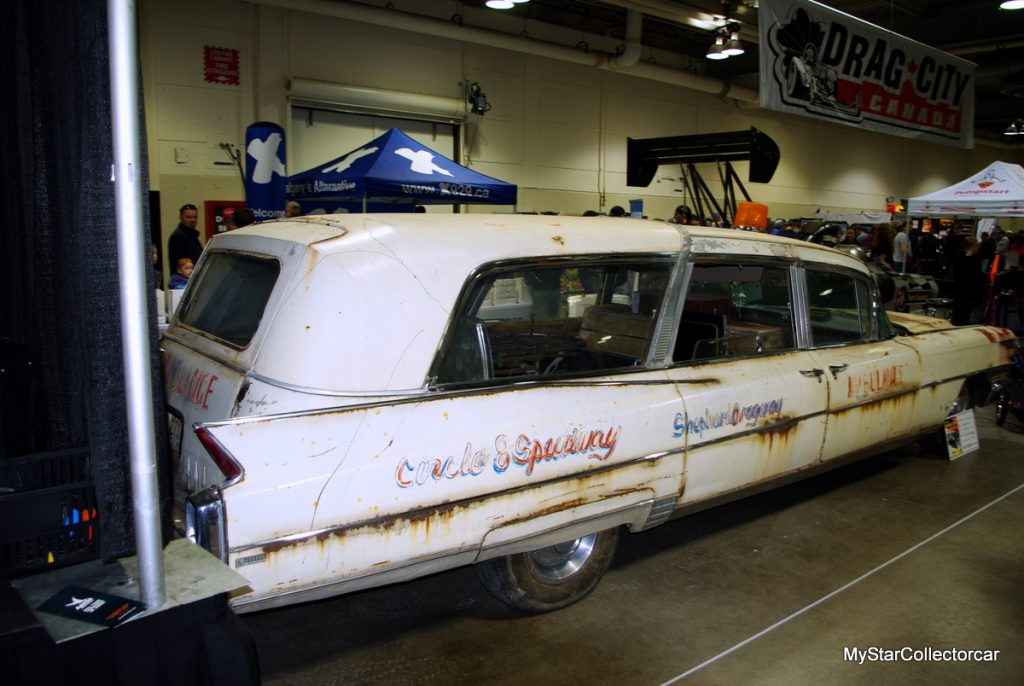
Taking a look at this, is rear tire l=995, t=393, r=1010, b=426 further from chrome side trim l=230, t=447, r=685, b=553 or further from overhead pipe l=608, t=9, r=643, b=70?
overhead pipe l=608, t=9, r=643, b=70

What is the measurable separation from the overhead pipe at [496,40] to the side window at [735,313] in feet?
29.4

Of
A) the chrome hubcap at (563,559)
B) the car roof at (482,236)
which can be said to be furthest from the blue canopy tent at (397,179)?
the chrome hubcap at (563,559)

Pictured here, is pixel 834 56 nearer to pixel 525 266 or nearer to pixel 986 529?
pixel 986 529

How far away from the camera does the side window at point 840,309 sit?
435cm

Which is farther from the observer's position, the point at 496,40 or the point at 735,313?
the point at 496,40

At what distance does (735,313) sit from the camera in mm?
4410

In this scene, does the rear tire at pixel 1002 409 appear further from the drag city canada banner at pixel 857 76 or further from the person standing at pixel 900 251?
the person standing at pixel 900 251

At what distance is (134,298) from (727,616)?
9.23ft

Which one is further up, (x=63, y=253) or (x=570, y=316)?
(x=63, y=253)

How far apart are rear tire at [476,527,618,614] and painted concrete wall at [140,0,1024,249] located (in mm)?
9311

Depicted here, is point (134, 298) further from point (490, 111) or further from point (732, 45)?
point (490, 111)

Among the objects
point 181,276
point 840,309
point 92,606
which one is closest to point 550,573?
point 92,606

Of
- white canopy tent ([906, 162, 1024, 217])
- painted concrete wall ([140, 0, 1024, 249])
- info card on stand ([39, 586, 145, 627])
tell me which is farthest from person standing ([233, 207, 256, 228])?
white canopy tent ([906, 162, 1024, 217])

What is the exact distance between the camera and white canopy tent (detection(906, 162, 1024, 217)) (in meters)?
10.7
